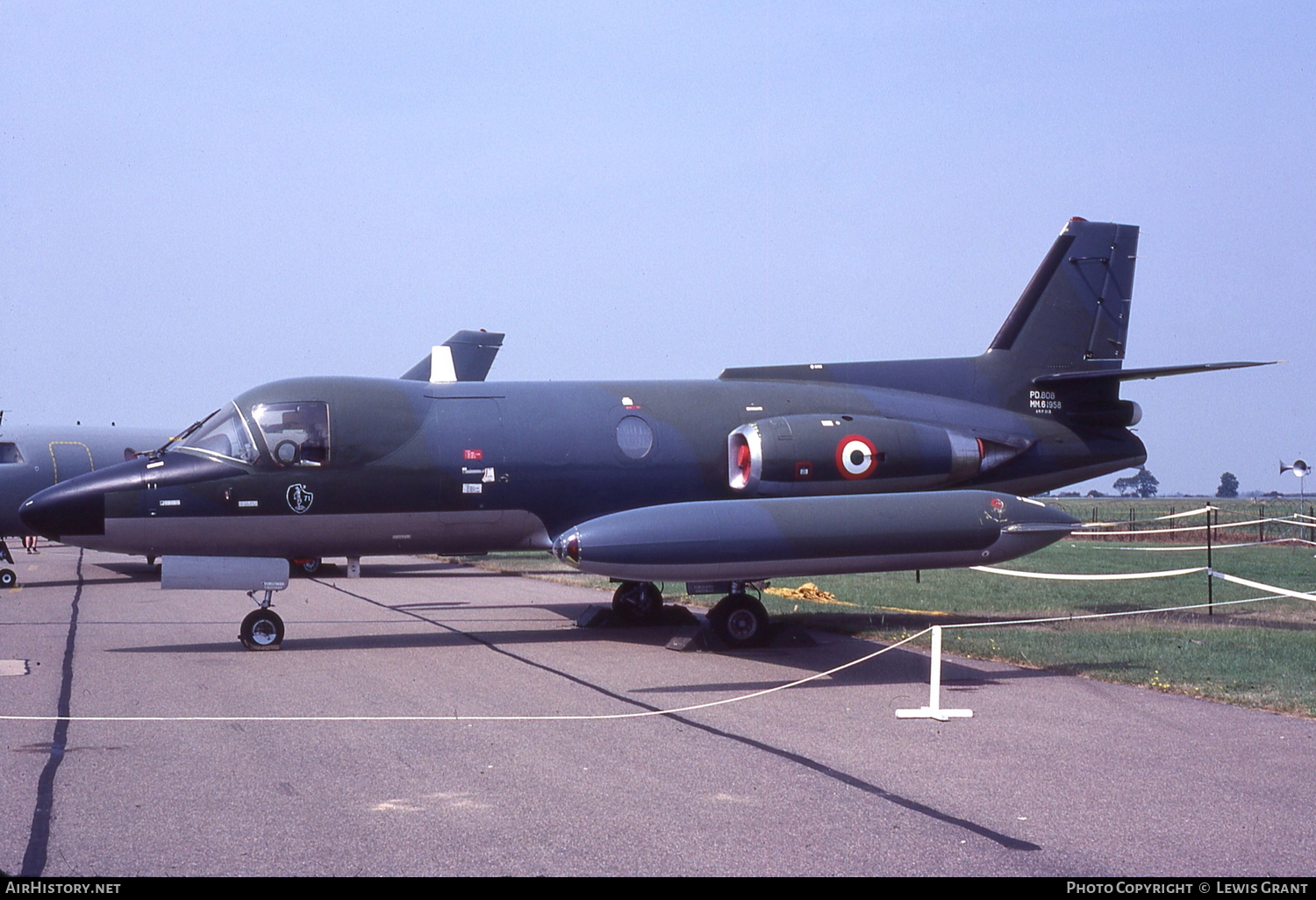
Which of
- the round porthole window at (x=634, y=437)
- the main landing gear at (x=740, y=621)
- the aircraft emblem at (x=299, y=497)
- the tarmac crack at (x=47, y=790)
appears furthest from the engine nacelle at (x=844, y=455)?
the tarmac crack at (x=47, y=790)

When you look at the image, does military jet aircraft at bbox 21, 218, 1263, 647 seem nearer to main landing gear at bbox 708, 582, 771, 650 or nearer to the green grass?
main landing gear at bbox 708, 582, 771, 650

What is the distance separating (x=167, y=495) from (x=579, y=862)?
352 inches

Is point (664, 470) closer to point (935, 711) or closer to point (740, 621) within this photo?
point (740, 621)

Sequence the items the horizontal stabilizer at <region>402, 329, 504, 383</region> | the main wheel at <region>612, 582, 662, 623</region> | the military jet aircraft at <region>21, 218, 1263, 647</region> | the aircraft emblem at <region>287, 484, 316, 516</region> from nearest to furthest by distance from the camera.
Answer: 1. the military jet aircraft at <region>21, 218, 1263, 647</region>
2. the aircraft emblem at <region>287, 484, 316, 516</region>
3. the main wheel at <region>612, 582, 662, 623</region>
4. the horizontal stabilizer at <region>402, 329, 504, 383</region>

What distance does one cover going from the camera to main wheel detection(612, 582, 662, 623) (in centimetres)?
1579

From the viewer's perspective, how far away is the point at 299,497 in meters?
13.1

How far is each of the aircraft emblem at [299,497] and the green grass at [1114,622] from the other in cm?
657

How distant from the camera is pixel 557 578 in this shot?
Result: 24906 millimetres

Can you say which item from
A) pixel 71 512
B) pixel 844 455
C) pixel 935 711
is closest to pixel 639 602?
pixel 844 455

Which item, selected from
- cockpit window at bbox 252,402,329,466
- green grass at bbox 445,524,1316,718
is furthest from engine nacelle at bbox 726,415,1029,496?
cockpit window at bbox 252,402,329,466

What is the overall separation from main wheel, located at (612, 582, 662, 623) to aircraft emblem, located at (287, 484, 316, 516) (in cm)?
444

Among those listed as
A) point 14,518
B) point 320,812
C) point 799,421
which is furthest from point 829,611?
point 14,518

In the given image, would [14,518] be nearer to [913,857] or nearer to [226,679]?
[226,679]

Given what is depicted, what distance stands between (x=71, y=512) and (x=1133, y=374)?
493 inches
